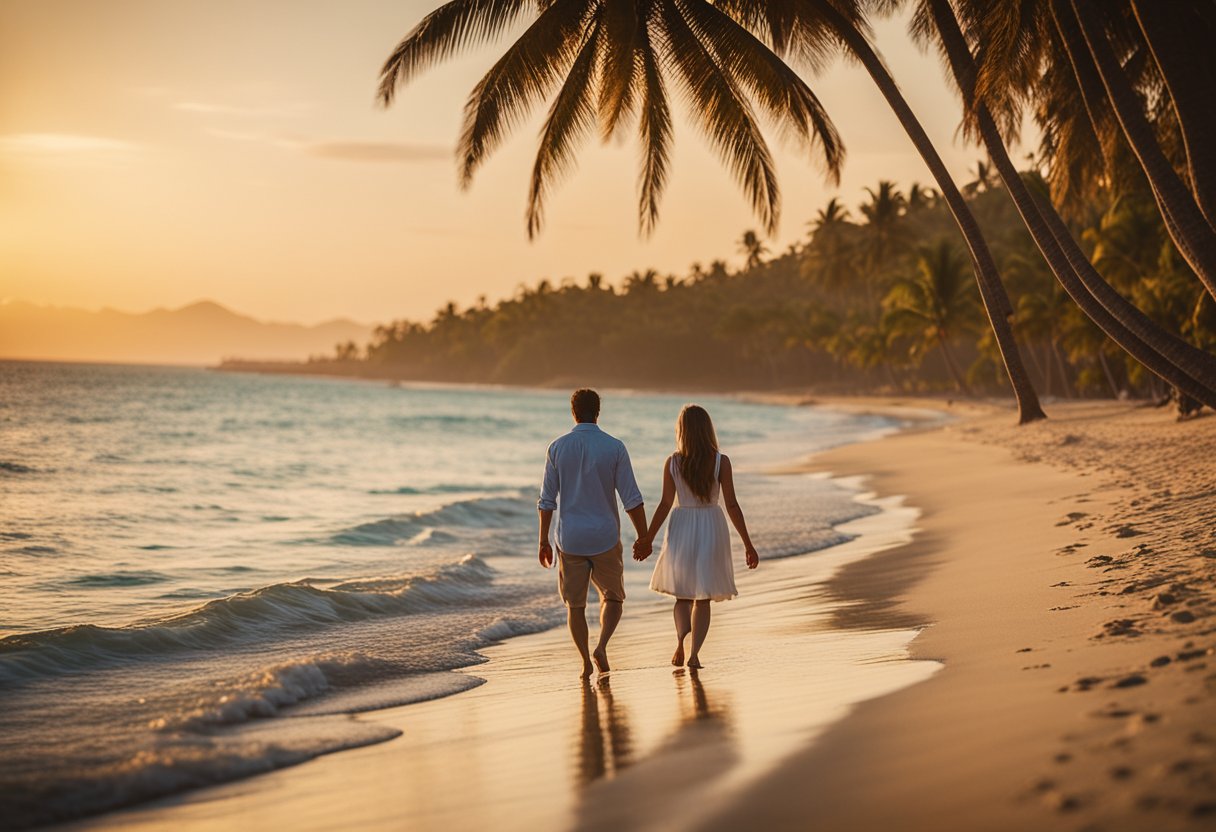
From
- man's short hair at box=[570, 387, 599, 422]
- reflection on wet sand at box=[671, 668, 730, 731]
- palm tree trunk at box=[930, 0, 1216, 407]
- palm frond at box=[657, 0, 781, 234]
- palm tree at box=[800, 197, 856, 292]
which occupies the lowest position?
reflection on wet sand at box=[671, 668, 730, 731]

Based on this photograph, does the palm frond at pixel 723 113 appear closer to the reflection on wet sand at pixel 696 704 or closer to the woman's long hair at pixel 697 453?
the woman's long hair at pixel 697 453

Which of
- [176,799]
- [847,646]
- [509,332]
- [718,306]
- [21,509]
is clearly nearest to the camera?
[176,799]

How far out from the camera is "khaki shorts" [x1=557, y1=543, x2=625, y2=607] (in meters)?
6.41

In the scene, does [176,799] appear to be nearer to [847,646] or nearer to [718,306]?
[847,646]

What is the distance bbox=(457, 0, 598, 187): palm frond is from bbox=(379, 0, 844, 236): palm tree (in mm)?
12

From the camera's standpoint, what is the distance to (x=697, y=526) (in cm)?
621

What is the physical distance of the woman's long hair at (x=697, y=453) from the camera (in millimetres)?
6133

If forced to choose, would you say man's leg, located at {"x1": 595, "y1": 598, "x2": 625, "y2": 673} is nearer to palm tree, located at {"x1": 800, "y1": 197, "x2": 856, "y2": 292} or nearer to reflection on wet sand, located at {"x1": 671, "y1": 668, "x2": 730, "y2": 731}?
reflection on wet sand, located at {"x1": 671, "y1": 668, "x2": 730, "y2": 731}

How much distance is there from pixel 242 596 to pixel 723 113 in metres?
7.88

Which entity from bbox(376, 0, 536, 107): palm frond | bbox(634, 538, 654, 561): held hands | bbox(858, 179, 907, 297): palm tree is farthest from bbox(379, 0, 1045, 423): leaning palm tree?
bbox(858, 179, 907, 297): palm tree

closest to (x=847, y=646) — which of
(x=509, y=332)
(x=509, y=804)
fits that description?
(x=509, y=804)

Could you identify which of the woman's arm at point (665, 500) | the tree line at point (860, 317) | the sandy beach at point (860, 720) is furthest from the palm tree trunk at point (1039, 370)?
the woman's arm at point (665, 500)

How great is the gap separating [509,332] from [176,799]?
6076 inches

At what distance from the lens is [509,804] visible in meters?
4.00
